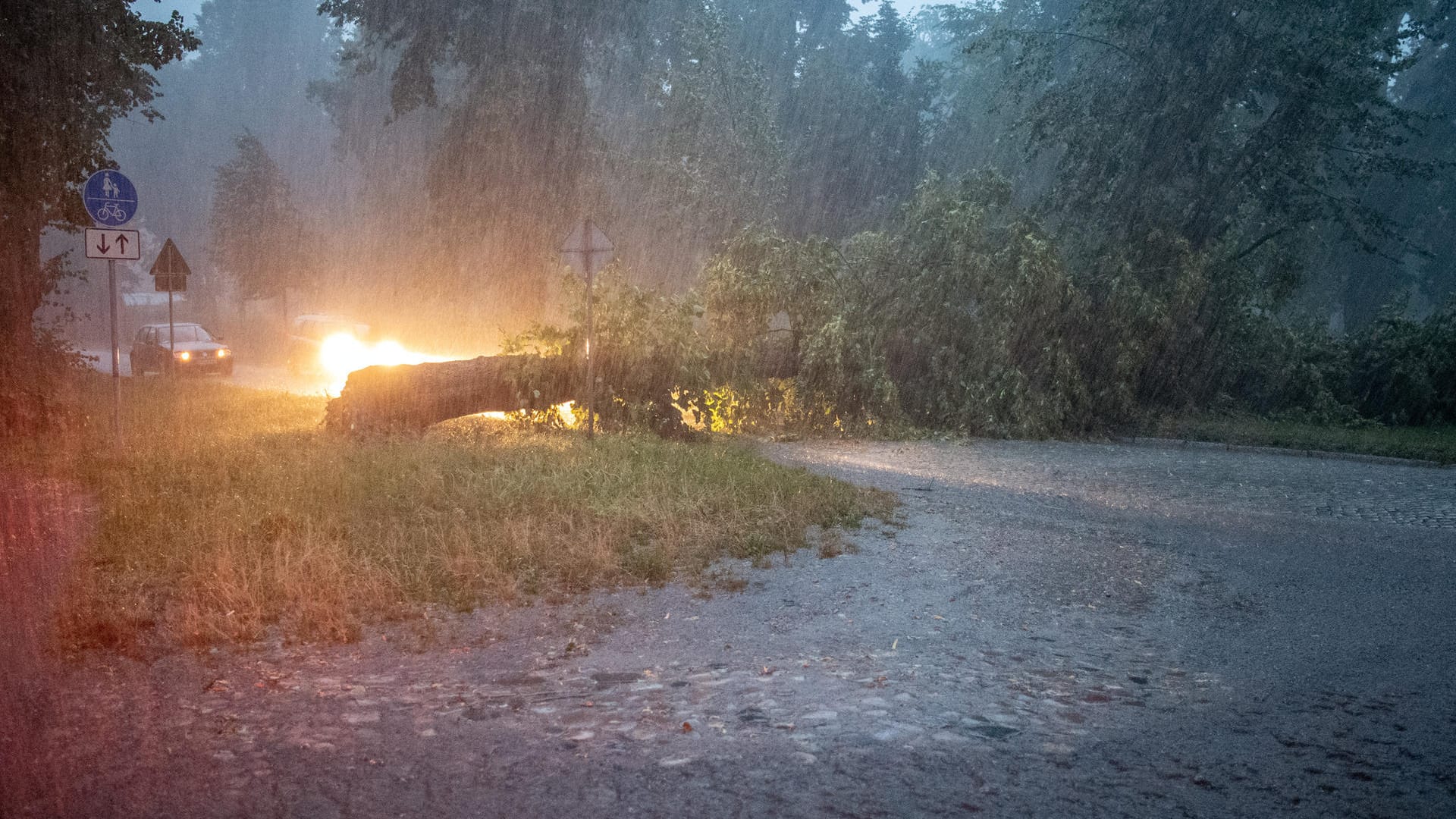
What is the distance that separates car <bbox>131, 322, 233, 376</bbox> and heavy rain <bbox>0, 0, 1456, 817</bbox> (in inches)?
8.2

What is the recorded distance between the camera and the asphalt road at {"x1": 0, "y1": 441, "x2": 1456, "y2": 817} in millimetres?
3889

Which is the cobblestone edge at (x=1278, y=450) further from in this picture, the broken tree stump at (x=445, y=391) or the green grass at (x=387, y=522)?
the broken tree stump at (x=445, y=391)

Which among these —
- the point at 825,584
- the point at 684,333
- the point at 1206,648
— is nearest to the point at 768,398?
the point at 684,333

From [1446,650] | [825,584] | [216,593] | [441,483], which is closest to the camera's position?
[1446,650]

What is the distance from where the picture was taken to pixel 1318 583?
773 cm

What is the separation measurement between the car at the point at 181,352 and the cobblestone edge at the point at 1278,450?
23821mm

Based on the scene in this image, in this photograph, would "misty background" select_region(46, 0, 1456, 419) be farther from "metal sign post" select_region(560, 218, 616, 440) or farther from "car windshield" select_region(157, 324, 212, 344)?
"metal sign post" select_region(560, 218, 616, 440)

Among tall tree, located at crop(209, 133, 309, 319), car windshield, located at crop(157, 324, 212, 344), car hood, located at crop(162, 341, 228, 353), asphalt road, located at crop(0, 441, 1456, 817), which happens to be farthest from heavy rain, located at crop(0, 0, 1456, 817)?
tall tree, located at crop(209, 133, 309, 319)

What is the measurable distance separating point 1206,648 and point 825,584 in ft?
8.06

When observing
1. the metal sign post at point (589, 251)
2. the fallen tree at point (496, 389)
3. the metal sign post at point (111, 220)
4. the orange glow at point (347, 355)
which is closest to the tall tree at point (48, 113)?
the metal sign post at point (111, 220)

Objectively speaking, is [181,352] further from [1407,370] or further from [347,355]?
[1407,370]

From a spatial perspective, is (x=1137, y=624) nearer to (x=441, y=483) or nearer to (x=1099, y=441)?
(x=441, y=483)

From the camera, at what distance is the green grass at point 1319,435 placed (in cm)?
1588

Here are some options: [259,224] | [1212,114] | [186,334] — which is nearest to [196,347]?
[186,334]
